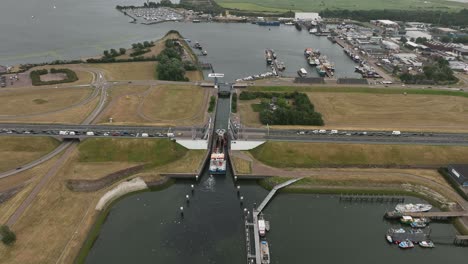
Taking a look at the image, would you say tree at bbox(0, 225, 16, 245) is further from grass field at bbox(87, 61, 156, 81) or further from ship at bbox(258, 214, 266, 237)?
grass field at bbox(87, 61, 156, 81)

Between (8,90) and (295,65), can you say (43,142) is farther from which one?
(295,65)

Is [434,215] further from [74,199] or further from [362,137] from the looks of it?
[74,199]

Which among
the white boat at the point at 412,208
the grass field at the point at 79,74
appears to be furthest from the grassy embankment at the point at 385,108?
the grass field at the point at 79,74

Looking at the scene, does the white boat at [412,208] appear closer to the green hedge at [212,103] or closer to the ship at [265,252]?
the ship at [265,252]

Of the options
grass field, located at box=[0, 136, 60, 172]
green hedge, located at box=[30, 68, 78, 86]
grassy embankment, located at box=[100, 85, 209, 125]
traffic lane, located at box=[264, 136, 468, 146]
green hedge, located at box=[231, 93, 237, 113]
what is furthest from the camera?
green hedge, located at box=[30, 68, 78, 86]

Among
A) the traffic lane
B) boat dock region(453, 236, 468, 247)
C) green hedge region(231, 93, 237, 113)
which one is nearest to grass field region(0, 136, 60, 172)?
green hedge region(231, 93, 237, 113)
